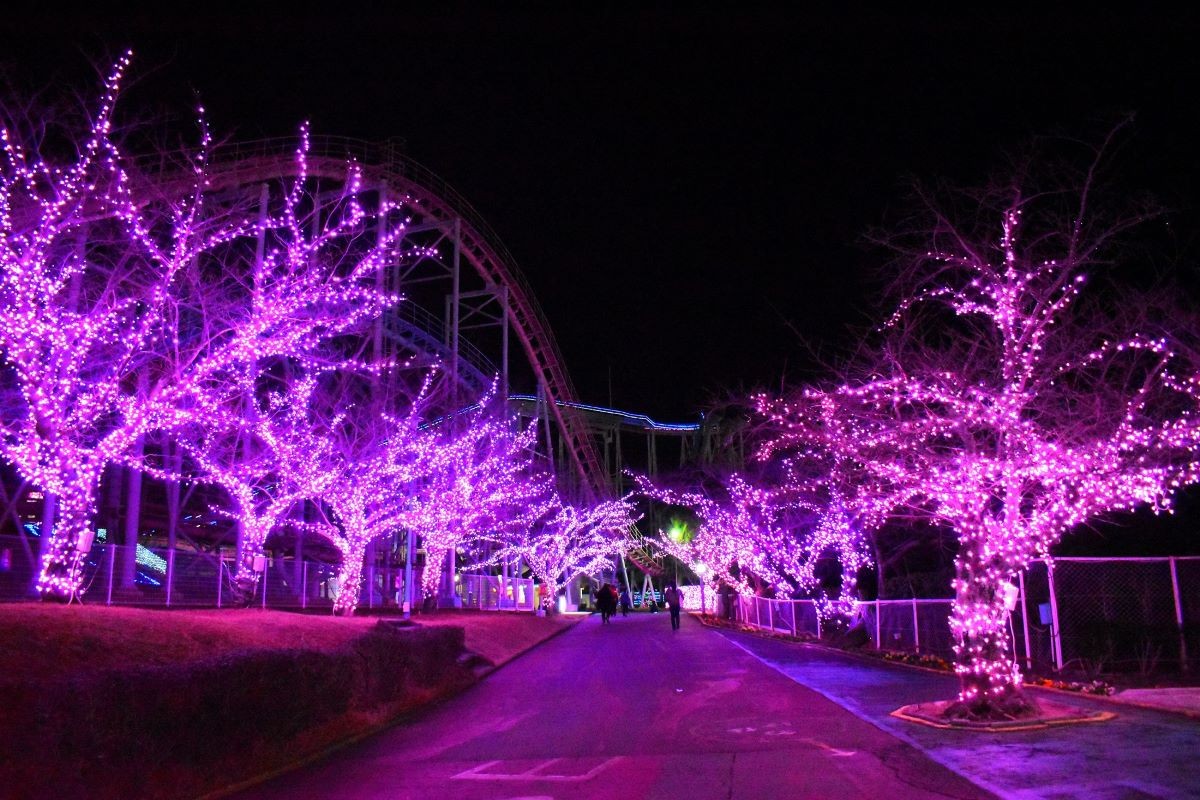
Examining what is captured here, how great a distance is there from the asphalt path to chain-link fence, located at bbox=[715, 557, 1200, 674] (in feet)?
12.5

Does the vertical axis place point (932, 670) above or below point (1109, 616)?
below

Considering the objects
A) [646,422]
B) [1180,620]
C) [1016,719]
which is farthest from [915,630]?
[646,422]

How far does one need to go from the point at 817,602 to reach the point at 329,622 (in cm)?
1616

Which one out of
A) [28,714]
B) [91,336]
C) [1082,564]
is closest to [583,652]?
[1082,564]

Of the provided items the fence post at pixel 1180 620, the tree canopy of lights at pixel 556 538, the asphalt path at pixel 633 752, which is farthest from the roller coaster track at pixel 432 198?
the fence post at pixel 1180 620

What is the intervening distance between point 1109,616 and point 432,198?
2327 cm

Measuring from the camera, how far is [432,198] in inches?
1225

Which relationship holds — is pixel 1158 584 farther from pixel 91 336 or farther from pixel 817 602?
pixel 91 336

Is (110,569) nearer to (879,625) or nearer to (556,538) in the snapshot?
(879,625)

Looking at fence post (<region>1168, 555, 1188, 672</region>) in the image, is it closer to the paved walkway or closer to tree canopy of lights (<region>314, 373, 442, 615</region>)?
the paved walkway

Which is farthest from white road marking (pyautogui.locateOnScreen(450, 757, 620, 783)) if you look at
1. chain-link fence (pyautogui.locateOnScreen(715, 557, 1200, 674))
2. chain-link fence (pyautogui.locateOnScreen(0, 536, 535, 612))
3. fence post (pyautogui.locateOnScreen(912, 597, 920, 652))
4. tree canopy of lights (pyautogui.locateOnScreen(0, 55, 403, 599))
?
fence post (pyautogui.locateOnScreen(912, 597, 920, 652))

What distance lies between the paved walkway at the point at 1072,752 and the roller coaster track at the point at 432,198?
1469cm

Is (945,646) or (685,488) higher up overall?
(685,488)

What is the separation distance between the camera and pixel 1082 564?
15859 millimetres
